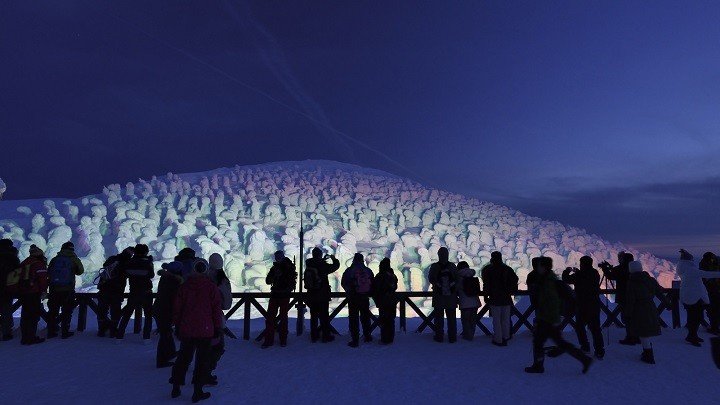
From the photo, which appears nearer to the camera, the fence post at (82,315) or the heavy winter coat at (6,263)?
the heavy winter coat at (6,263)

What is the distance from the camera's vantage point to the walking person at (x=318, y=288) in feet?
32.0

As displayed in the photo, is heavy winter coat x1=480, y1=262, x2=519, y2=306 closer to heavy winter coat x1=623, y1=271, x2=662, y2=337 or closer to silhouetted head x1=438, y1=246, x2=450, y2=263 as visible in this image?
silhouetted head x1=438, y1=246, x2=450, y2=263

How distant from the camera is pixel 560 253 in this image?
29.6 m

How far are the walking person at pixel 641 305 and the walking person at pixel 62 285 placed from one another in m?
10.9

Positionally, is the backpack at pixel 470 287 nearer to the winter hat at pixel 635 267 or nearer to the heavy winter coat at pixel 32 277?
the winter hat at pixel 635 267

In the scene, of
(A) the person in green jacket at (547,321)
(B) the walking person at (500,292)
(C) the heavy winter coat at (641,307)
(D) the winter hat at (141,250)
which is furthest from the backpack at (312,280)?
(C) the heavy winter coat at (641,307)

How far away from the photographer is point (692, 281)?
948cm

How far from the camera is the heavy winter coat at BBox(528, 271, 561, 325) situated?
7558 millimetres

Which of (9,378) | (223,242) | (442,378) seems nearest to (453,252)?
(223,242)

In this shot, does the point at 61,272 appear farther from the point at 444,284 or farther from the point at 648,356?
the point at 648,356

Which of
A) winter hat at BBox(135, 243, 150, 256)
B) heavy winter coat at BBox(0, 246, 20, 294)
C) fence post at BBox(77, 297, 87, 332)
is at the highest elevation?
winter hat at BBox(135, 243, 150, 256)

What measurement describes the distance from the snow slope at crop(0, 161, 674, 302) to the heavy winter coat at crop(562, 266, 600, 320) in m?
13.9

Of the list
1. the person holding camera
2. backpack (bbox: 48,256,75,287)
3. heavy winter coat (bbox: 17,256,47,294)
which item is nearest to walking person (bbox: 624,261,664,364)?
the person holding camera

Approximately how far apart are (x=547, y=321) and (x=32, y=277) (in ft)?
32.2
